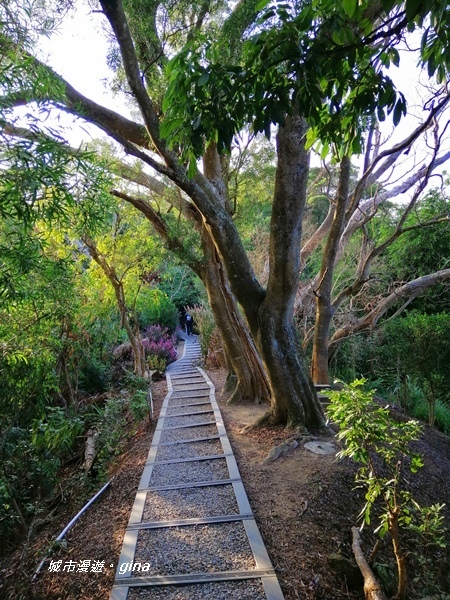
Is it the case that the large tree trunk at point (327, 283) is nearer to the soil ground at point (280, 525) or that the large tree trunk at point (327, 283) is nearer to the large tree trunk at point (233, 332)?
the large tree trunk at point (233, 332)

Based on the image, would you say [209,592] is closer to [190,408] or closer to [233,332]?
[190,408]

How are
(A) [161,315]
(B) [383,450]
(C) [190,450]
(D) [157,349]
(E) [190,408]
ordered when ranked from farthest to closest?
(A) [161,315] < (D) [157,349] < (E) [190,408] < (C) [190,450] < (B) [383,450]

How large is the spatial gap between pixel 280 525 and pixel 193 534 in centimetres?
61

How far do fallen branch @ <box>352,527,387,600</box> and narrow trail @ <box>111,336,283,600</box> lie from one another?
46 cm

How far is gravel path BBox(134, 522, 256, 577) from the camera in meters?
2.16

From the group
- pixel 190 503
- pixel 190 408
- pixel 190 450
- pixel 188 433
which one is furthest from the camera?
pixel 190 408

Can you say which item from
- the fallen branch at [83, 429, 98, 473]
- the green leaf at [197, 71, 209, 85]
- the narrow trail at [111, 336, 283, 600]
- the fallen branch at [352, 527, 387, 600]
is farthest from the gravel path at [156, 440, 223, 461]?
the green leaf at [197, 71, 209, 85]

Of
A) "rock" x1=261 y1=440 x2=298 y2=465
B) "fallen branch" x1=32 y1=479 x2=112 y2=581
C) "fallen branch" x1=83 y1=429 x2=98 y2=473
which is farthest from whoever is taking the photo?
"fallen branch" x1=83 y1=429 x2=98 y2=473

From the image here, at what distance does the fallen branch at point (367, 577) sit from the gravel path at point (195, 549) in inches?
23.5

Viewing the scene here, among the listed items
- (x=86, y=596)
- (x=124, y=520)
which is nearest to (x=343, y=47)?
(x=86, y=596)

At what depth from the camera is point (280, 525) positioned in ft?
8.25

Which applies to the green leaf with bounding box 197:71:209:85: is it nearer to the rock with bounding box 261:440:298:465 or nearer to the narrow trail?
the narrow trail

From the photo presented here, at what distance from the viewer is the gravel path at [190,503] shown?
9.07 ft

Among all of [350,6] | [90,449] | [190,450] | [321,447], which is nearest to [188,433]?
[190,450]
